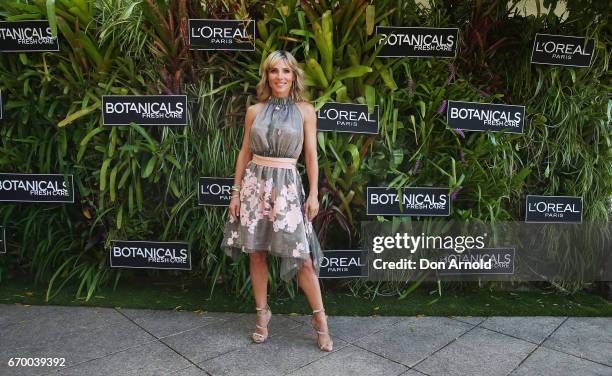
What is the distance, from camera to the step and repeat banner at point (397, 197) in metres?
2.74

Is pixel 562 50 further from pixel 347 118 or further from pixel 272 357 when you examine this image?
pixel 272 357

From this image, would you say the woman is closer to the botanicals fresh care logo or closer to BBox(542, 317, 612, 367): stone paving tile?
the botanicals fresh care logo

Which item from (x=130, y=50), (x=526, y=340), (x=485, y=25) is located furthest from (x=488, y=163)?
(x=130, y=50)

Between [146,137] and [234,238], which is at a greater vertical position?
[146,137]

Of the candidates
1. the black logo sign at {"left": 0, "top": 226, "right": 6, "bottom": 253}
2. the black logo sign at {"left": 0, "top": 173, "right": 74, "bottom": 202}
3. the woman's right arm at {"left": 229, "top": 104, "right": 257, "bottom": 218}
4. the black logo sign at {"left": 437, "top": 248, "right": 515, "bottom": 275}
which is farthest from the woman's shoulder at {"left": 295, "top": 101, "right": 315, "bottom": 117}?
the black logo sign at {"left": 0, "top": 226, "right": 6, "bottom": 253}

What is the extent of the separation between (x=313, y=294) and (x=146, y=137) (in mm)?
1410

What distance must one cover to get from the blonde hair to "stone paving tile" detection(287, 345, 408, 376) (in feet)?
4.30

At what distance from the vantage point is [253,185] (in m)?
2.22

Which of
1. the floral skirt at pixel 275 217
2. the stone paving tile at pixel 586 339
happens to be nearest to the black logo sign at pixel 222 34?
the floral skirt at pixel 275 217

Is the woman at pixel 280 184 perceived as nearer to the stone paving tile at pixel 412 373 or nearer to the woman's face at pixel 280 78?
the woman's face at pixel 280 78

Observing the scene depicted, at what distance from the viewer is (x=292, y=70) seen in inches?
85.7

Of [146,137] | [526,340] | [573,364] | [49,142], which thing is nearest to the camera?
[573,364]

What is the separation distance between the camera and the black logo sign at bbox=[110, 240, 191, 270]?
2.90 meters

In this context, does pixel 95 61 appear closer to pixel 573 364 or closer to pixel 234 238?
pixel 234 238
